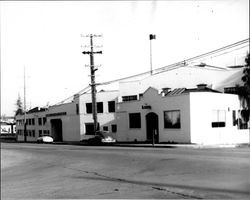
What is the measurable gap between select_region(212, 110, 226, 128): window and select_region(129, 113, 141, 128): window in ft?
43.4

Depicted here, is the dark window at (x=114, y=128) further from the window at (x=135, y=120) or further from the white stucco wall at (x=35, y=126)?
the white stucco wall at (x=35, y=126)

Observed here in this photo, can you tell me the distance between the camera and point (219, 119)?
1789 cm

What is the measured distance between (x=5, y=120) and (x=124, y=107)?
26176 mm

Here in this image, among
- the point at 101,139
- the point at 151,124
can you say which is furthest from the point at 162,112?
the point at 101,139

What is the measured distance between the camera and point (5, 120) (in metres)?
8.79

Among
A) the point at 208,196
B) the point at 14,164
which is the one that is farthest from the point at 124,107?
the point at 208,196

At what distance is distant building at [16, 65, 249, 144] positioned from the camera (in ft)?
24.7

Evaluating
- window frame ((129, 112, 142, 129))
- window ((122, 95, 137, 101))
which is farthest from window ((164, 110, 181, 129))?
window ((122, 95, 137, 101))

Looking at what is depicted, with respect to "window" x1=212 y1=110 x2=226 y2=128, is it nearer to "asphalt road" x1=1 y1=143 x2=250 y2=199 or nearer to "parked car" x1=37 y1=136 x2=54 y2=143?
"asphalt road" x1=1 y1=143 x2=250 y2=199

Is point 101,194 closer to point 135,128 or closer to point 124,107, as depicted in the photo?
point 135,128

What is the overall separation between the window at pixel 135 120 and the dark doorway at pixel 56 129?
25226 mm

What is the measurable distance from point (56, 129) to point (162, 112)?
22.3 metres

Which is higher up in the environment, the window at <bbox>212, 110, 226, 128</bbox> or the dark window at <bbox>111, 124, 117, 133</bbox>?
the window at <bbox>212, 110, 226, 128</bbox>

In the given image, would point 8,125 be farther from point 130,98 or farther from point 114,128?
point 114,128
